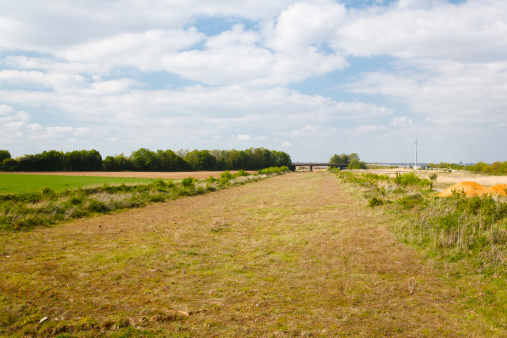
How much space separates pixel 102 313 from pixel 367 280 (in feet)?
18.5

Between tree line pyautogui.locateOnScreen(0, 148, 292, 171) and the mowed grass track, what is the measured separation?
6296 centimetres

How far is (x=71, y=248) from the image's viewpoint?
983cm

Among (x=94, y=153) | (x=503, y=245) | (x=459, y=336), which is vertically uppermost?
(x=94, y=153)

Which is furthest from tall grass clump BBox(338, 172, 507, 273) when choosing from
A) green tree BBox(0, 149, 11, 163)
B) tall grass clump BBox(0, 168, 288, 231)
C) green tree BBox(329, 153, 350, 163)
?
green tree BBox(329, 153, 350, 163)

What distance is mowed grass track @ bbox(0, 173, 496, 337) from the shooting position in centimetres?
502

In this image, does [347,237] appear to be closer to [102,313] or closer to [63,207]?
[102,313]

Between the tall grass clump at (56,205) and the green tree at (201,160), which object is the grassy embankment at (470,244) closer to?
the tall grass clump at (56,205)

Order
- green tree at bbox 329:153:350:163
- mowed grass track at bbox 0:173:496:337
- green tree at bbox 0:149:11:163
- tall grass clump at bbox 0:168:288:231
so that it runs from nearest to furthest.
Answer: mowed grass track at bbox 0:173:496:337 → tall grass clump at bbox 0:168:288:231 → green tree at bbox 0:149:11:163 → green tree at bbox 329:153:350:163

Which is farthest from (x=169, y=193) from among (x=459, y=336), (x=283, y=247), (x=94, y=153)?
(x=94, y=153)

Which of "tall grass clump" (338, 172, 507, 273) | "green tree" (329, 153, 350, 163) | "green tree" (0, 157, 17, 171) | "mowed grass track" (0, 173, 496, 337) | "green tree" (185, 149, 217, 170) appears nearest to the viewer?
"mowed grass track" (0, 173, 496, 337)

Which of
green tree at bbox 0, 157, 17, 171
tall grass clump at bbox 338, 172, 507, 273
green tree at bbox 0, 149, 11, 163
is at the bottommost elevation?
tall grass clump at bbox 338, 172, 507, 273

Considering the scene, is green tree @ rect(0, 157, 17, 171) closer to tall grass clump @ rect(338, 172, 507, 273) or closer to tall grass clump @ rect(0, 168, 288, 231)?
tall grass clump @ rect(0, 168, 288, 231)

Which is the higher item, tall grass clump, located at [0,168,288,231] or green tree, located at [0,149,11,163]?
green tree, located at [0,149,11,163]

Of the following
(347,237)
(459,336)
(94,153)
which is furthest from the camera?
(94,153)
